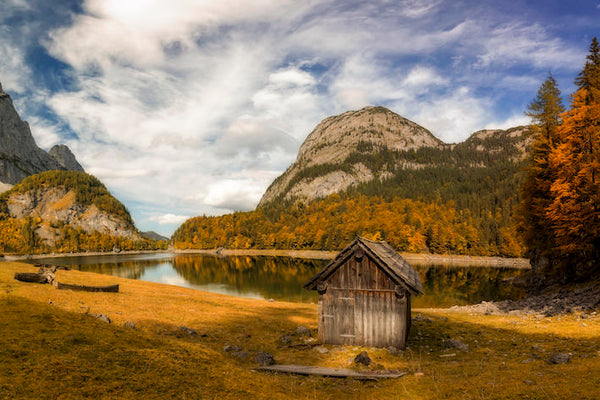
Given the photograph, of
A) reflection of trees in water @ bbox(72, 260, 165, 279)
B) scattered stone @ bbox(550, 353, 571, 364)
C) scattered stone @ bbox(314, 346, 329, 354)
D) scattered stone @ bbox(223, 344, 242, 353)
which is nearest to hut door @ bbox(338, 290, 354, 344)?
scattered stone @ bbox(314, 346, 329, 354)

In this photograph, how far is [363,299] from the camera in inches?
858

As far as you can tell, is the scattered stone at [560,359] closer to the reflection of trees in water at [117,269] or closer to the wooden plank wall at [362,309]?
the wooden plank wall at [362,309]

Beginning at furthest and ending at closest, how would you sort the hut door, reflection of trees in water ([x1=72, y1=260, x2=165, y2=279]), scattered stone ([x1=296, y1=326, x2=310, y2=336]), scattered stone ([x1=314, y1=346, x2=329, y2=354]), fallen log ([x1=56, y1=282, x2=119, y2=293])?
reflection of trees in water ([x1=72, y1=260, x2=165, y2=279]), fallen log ([x1=56, y1=282, x2=119, y2=293]), scattered stone ([x1=296, y1=326, x2=310, y2=336]), the hut door, scattered stone ([x1=314, y1=346, x2=329, y2=354])

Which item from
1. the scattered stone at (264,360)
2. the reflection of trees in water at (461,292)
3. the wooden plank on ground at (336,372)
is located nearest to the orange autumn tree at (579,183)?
the reflection of trees in water at (461,292)

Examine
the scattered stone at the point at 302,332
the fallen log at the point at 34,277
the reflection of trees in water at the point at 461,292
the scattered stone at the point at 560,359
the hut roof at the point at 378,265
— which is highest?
the hut roof at the point at 378,265

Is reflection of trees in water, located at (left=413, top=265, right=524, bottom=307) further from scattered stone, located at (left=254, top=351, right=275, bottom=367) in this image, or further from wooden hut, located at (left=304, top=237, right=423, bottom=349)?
scattered stone, located at (left=254, top=351, right=275, bottom=367)

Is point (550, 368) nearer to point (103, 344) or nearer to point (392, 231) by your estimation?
point (103, 344)

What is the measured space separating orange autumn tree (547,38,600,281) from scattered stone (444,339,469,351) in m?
21.0

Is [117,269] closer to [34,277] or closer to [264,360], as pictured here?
[34,277]

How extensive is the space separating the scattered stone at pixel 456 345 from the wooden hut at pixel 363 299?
8.65 ft

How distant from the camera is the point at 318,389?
13.8 meters

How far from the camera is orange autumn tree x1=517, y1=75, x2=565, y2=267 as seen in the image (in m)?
40.2

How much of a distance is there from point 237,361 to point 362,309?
8.59m

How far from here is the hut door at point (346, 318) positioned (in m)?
21.8
